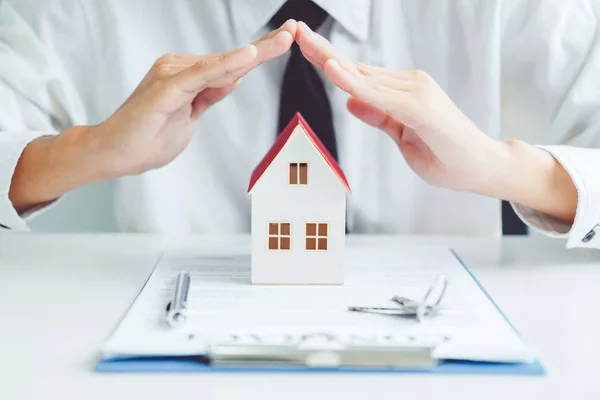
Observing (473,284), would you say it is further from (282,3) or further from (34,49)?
(34,49)

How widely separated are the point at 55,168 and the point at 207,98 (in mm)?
196

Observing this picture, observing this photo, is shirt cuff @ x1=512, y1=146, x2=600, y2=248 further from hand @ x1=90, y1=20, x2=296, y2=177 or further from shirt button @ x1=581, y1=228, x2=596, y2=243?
hand @ x1=90, y1=20, x2=296, y2=177

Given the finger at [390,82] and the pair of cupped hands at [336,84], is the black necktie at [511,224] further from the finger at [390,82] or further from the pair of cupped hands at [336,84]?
the finger at [390,82]

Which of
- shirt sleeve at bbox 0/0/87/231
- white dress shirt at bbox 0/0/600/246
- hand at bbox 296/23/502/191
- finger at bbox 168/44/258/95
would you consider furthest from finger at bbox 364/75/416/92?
shirt sleeve at bbox 0/0/87/231

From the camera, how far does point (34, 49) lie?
1.02 metres

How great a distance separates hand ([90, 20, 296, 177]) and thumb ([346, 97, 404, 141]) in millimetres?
128

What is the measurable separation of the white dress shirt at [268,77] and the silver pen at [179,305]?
1.32ft

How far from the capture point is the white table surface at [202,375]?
1.58 ft

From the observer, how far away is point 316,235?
2.24ft

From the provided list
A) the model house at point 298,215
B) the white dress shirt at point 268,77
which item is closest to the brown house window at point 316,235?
the model house at point 298,215

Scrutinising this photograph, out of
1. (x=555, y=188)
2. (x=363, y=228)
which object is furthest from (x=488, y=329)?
(x=363, y=228)

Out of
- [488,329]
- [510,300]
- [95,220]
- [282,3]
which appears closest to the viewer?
[488,329]

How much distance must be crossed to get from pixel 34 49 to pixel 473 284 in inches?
26.4

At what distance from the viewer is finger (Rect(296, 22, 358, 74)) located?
0.66 metres
